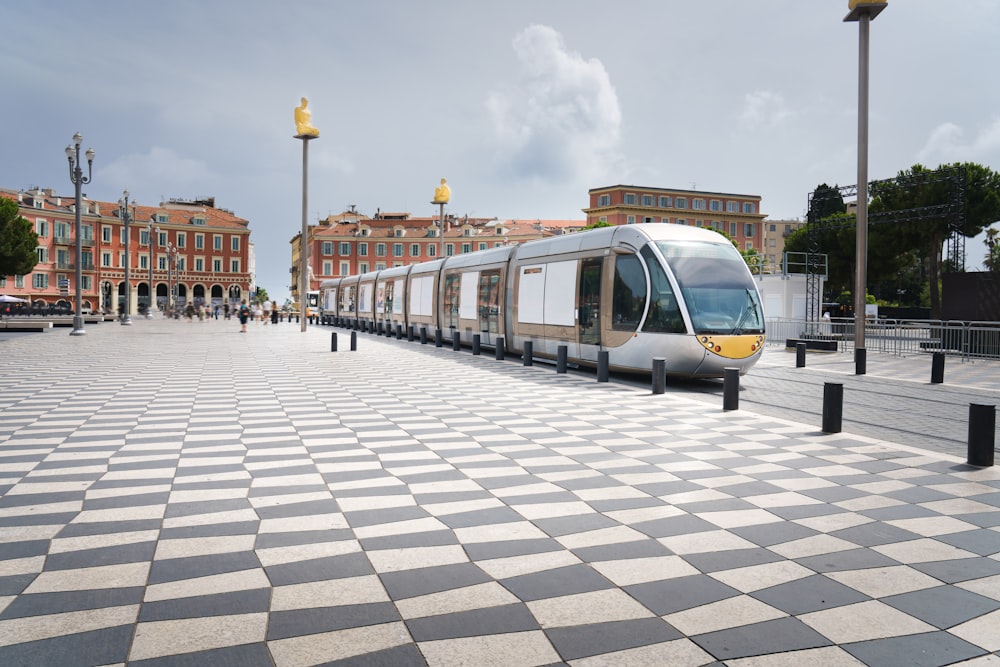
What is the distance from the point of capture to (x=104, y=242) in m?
81.8

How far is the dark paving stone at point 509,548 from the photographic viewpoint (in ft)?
15.1

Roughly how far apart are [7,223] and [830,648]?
68454mm

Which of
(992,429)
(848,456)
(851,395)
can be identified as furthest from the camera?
(851,395)

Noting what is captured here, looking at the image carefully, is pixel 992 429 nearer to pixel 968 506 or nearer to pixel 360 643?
pixel 968 506

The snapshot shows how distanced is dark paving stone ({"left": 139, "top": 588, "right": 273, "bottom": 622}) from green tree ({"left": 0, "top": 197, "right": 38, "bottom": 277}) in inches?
2577

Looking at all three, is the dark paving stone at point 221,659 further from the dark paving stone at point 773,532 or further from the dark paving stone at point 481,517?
the dark paving stone at point 773,532

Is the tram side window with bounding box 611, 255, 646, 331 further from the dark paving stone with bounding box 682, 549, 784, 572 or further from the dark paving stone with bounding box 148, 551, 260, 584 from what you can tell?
the dark paving stone with bounding box 148, 551, 260, 584

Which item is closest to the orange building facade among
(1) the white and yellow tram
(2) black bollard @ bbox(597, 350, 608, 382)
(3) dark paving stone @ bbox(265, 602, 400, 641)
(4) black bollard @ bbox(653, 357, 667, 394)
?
(1) the white and yellow tram

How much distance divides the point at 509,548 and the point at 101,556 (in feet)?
8.18

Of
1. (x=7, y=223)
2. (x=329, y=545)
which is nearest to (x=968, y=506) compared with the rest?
(x=329, y=545)

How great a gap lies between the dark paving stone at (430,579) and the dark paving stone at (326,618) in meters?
0.19

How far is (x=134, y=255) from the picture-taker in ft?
275

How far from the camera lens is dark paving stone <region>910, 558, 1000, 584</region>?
14.1 feet

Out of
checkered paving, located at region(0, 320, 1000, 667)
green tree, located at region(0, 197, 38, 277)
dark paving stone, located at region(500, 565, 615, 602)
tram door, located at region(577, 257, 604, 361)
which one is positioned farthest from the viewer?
green tree, located at region(0, 197, 38, 277)
